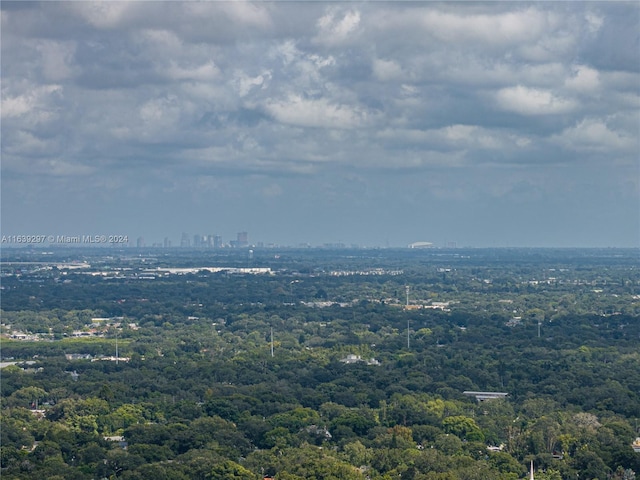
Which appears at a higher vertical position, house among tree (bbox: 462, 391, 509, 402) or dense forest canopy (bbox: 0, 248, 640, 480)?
dense forest canopy (bbox: 0, 248, 640, 480)

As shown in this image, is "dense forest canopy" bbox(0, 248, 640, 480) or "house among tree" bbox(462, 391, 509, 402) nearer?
"dense forest canopy" bbox(0, 248, 640, 480)

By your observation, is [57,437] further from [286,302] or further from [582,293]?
[582,293]

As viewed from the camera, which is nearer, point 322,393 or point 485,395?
point 322,393

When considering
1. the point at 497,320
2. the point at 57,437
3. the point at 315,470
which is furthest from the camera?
the point at 497,320

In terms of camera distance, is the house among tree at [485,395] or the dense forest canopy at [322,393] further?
the house among tree at [485,395]

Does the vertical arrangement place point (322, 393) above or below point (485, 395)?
above

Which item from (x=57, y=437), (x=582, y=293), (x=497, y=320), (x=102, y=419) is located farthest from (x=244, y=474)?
(x=582, y=293)

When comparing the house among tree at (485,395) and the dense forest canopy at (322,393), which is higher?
the dense forest canopy at (322,393)

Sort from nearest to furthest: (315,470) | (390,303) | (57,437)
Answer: (315,470)
(57,437)
(390,303)
